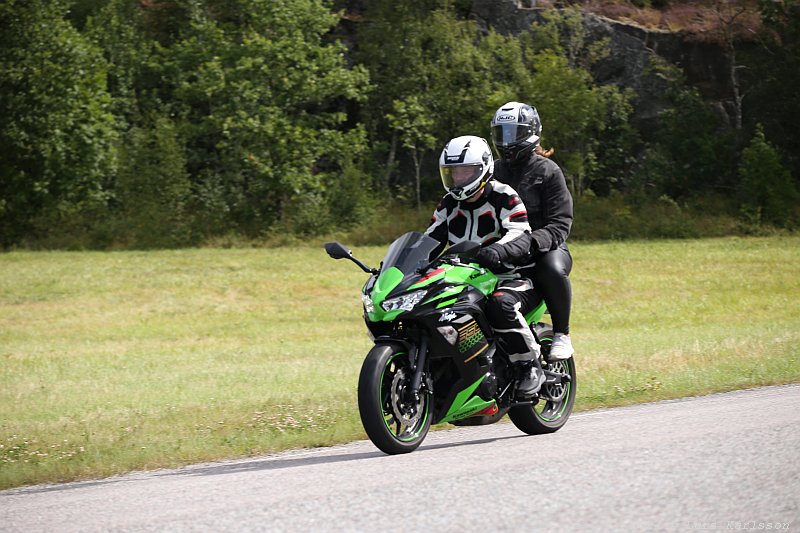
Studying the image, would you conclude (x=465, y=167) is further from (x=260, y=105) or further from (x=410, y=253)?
(x=260, y=105)

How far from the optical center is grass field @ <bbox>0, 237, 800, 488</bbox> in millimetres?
11102

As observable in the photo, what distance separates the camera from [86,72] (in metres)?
49.7

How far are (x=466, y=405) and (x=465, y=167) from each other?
1835 millimetres

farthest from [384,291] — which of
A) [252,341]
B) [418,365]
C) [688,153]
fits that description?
[688,153]

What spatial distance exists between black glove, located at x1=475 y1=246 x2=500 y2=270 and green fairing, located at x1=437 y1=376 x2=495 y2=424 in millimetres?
874

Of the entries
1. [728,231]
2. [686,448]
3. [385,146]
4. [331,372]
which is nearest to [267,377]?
[331,372]

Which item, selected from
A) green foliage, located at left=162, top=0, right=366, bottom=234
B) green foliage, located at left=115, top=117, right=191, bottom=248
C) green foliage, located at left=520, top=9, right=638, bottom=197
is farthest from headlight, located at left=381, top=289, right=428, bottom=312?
green foliage, located at left=520, top=9, right=638, bottom=197

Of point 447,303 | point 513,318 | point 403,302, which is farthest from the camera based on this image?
point 513,318

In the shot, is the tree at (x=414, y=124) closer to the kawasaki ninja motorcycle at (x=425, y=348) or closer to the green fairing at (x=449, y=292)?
the kawasaki ninja motorcycle at (x=425, y=348)

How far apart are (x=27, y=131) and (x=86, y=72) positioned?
11.9 feet

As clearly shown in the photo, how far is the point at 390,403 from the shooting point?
27.7 feet

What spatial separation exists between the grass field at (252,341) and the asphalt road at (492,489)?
5.48 ft

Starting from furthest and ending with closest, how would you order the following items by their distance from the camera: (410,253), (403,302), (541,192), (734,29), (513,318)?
1. (734,29)
2. (541,192)
3. (513,318)
4. (410,253)
5. (403,302)

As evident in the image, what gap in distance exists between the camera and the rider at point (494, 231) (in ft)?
29.8
